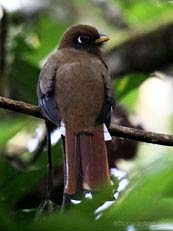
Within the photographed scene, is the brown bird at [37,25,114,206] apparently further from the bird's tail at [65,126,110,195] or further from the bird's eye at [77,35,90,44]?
the bird's eye at [77,35,90,44]

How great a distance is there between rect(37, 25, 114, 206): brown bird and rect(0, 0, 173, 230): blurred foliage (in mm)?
98

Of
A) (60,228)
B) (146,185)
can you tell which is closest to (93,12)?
(146,185)

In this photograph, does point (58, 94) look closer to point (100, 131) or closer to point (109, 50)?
point (100, 131)

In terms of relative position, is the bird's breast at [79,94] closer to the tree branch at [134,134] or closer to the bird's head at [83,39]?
the tree branch at [134,134]

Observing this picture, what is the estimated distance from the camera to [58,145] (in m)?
1.98

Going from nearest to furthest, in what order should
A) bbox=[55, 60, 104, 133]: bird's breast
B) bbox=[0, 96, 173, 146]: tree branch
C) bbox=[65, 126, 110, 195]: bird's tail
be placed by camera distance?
bbox=[65, 126, 110, 195]: bird's tail → bbox=[0, 96, 173, 146]: tree branch → bbox=[55, 60, 104, 133]: bird's breast

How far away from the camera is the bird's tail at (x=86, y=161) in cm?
141

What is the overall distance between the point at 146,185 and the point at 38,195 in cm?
126

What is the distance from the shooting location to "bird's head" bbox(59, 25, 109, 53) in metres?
2.74

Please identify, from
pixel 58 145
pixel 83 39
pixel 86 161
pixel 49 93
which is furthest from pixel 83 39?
pixel 86 161

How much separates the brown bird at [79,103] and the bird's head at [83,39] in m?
0.12

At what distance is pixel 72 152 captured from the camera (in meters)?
1.73

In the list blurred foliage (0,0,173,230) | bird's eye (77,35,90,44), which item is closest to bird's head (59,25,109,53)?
bird's eye (77,35,90,44)

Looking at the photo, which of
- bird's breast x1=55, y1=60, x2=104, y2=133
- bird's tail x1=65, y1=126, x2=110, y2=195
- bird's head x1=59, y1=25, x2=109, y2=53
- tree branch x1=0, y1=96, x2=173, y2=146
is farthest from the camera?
bird's head x1=59, y1=25, x2=109, y2=53
